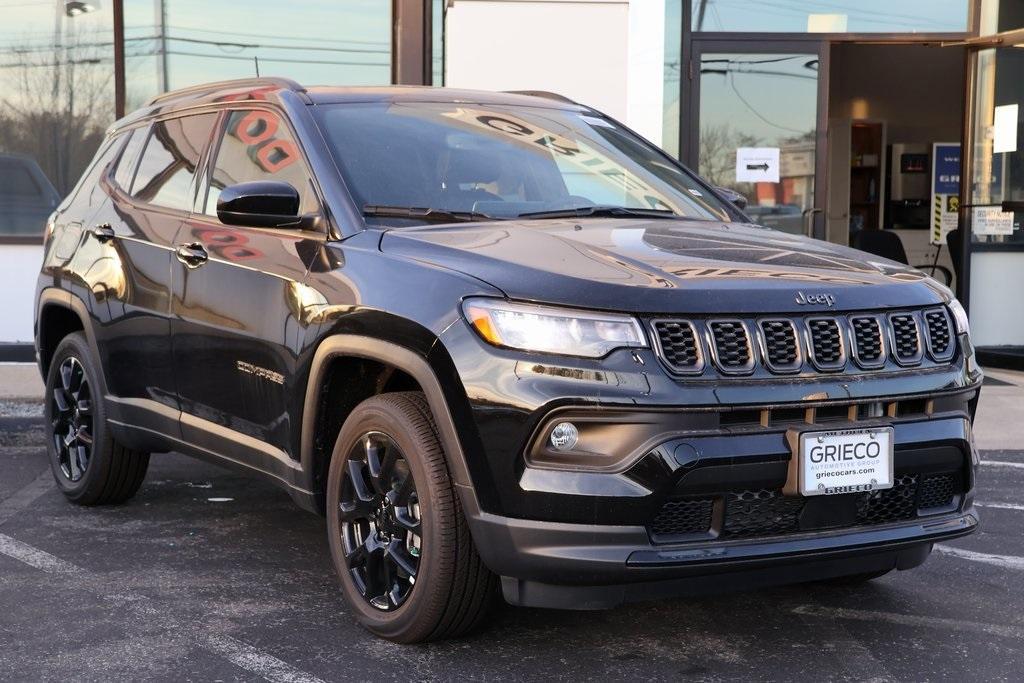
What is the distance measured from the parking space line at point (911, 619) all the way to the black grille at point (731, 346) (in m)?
1.25

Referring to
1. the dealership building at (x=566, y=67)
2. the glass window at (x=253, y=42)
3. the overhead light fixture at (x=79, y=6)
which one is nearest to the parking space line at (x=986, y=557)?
the dealership building at (x=566, y=67)

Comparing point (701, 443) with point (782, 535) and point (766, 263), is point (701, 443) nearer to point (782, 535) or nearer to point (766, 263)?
Answer: point (782, 535)

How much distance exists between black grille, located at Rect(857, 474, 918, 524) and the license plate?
0.10 m

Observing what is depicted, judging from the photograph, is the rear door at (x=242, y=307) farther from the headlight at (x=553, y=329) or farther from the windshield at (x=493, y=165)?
the headlight at (x=553, y=329)

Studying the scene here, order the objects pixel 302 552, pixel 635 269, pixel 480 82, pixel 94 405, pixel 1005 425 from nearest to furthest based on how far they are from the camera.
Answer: pixel 635 269
pixel 302 552
pixel 94 405
pixel 1005 425
pixel 480 82

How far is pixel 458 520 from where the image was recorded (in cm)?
365

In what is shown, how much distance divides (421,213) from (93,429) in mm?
2152

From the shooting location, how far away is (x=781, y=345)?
356cm

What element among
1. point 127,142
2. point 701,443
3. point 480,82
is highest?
point 480,82

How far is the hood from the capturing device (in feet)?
11.5

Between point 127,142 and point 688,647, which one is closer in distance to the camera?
point 688,647


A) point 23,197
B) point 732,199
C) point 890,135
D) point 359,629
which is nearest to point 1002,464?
point 732,199

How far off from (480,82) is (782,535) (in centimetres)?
722

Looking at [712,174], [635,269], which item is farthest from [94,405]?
[712,174]
